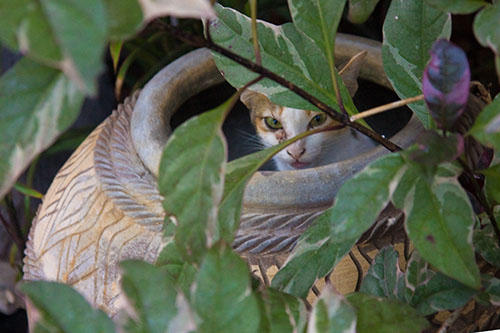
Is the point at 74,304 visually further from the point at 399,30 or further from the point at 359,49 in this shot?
the point at 359,49

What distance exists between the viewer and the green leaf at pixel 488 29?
0.25m

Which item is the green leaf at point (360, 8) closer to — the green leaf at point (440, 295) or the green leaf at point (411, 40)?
the green leaf at point (411, 40)

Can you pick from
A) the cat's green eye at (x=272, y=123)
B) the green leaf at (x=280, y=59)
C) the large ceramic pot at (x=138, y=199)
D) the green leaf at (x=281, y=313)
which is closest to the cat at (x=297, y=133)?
the cat's green eye at (x=272, y=123)

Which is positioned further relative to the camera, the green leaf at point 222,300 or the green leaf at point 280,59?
the green leaf at point 280,59

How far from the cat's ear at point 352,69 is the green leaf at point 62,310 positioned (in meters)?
0.37

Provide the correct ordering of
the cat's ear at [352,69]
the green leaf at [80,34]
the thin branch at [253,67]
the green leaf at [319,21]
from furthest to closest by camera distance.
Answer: the cat's ear at [352,69] < the green leaf at [319,21] < the thin branch at [253,67] < the green leaf at [80,34]

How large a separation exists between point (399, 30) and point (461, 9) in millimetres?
113

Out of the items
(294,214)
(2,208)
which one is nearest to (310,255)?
(294,214)

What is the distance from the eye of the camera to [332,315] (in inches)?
10.3

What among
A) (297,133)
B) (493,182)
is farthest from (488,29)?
(297,133)

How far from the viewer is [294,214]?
445 millimetres

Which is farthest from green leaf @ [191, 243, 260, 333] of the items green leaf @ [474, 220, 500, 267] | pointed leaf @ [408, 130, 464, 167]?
green leaf @ [474, 220, 500, 267]

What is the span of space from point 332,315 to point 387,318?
6 centimetres

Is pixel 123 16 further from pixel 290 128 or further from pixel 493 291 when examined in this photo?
pixel 290 128
